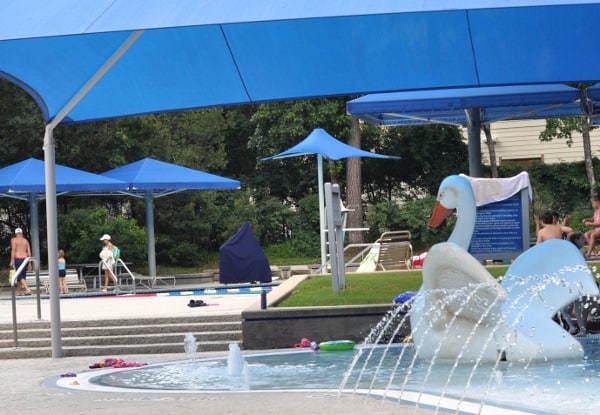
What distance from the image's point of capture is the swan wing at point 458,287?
10.2m

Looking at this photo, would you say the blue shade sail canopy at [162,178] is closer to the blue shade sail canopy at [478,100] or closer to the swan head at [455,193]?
the blue shade sail canopy at [478,100]

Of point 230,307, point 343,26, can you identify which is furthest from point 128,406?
point 230,307

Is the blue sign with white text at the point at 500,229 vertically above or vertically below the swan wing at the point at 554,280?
above

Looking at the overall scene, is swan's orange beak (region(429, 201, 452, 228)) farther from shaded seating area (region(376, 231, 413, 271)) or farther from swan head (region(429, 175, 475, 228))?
shaded seating area (region(376, 231, 413, 271))

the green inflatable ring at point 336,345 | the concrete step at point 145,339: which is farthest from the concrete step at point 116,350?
the green inflatable ring at point 336,345

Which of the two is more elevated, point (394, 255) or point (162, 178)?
point (162, 178)

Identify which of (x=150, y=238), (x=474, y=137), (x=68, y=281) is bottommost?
(x=68, y=281)

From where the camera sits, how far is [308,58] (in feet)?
43.2

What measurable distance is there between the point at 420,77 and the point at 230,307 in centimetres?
555

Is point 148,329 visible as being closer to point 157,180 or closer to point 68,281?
point 157,180

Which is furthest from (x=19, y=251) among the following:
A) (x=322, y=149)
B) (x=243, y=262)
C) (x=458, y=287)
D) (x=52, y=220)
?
(x=458, y=287)

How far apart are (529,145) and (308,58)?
2711 cm

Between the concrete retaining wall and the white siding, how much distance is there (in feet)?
81.7

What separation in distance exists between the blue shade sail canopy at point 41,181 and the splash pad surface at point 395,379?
44.4ft
